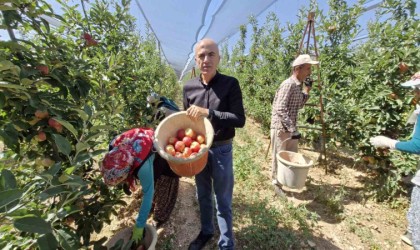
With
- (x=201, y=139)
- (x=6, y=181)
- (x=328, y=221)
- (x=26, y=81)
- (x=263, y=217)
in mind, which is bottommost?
(x=328, y=221)

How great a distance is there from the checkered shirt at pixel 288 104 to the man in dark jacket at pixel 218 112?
3.86ft

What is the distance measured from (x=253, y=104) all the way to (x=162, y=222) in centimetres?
486

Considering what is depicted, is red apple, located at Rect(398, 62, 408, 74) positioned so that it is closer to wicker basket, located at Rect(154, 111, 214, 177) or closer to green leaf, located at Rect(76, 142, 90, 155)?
wicker basket, located at Rect(154, 111, 214, 177)

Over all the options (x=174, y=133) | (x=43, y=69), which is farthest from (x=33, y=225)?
(x=174, y=133)

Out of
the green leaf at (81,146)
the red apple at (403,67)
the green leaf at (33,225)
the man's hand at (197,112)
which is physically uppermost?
the red apple at (403,67)

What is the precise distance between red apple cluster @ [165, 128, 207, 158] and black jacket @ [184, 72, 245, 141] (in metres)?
0.15

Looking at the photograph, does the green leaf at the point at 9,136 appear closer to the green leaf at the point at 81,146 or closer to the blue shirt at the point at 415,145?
the green leaf at the point at 81,146

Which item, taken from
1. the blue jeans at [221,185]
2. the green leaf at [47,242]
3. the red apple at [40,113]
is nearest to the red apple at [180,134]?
the blue jeans at [221,185]

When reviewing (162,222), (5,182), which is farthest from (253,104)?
(5,182)

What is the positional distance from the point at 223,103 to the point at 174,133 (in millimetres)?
425

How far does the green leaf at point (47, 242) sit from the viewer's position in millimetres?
732

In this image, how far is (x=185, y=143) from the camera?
64.2 inches

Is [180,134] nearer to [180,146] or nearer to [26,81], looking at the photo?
[180,146]

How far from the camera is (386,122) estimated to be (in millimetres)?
2783
